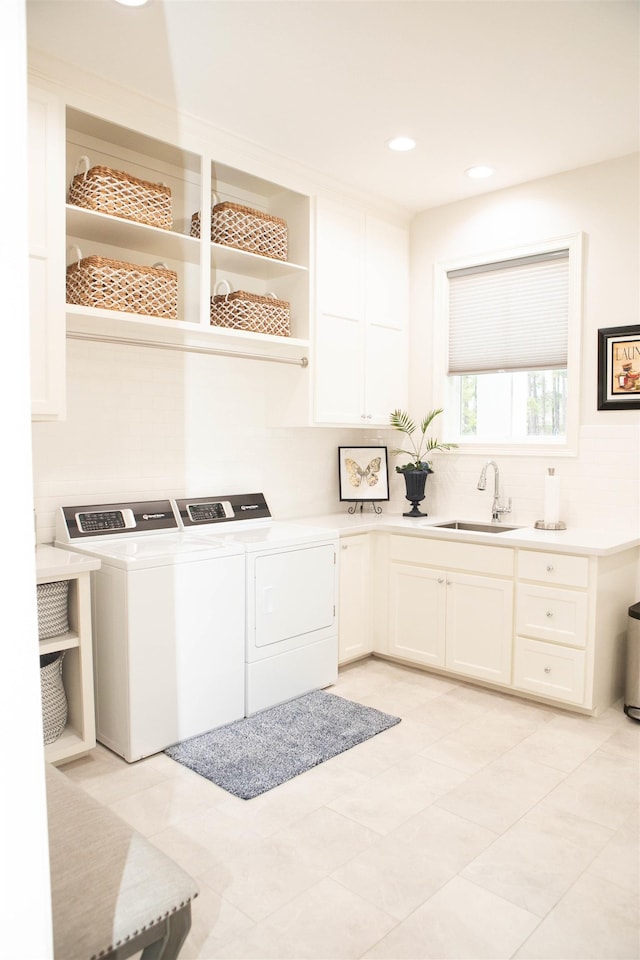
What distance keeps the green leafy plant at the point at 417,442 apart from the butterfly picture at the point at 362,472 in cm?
16

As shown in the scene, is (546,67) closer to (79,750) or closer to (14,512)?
(14,512)

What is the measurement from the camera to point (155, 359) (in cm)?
340

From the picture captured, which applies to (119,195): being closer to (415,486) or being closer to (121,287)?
(121,287)

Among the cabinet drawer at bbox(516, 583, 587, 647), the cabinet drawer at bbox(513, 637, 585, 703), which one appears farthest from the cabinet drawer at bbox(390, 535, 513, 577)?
the cabinet drawer at bbox(513, 637, 585, 703)

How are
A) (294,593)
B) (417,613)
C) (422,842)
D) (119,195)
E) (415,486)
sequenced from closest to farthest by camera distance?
1. (422,842)
2. (119,195)
3. (294,593)
4. (417,613)
5. (415,486)

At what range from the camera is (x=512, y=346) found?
3949 millimetres

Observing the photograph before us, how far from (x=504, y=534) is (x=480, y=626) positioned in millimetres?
501

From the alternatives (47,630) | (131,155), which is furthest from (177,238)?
(47,630)

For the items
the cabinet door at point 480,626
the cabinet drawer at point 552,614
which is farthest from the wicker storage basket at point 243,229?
the cabinet drawer at point 552,614

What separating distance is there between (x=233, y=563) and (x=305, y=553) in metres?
0.46

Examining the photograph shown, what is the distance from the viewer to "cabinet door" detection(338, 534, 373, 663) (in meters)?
3.73

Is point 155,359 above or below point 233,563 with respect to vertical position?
above

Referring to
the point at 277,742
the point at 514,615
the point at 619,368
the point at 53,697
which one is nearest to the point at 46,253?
the point at 53,697

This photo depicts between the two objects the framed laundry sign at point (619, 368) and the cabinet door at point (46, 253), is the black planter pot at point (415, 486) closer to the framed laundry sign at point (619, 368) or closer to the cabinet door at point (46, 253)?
the framed laundry sign at point (619, 368)
